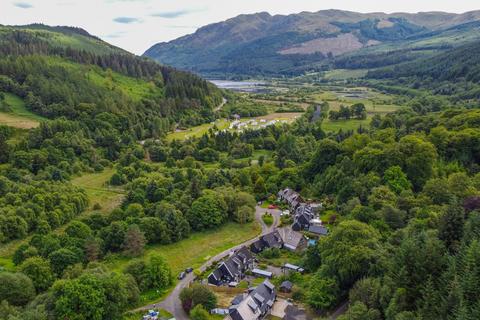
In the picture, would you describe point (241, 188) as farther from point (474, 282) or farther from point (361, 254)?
point (474, 282)

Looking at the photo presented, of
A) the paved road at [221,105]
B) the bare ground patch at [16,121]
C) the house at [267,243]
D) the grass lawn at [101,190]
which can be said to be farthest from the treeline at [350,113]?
the bare ground patch at [16,121]

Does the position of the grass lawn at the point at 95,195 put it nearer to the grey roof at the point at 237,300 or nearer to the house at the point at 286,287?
the grey roof at the point at 237,300

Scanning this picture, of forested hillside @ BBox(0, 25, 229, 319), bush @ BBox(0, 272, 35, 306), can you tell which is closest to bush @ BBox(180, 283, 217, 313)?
forested hillside @ BBox(0, 25, 229, 319)

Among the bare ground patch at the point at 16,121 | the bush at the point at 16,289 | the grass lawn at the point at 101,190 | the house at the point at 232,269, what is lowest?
the house at the point at 232,269

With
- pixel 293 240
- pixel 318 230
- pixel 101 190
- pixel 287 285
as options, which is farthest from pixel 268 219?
pixel 101 190

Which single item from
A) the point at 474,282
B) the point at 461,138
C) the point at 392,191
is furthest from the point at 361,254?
the point at 461,138
